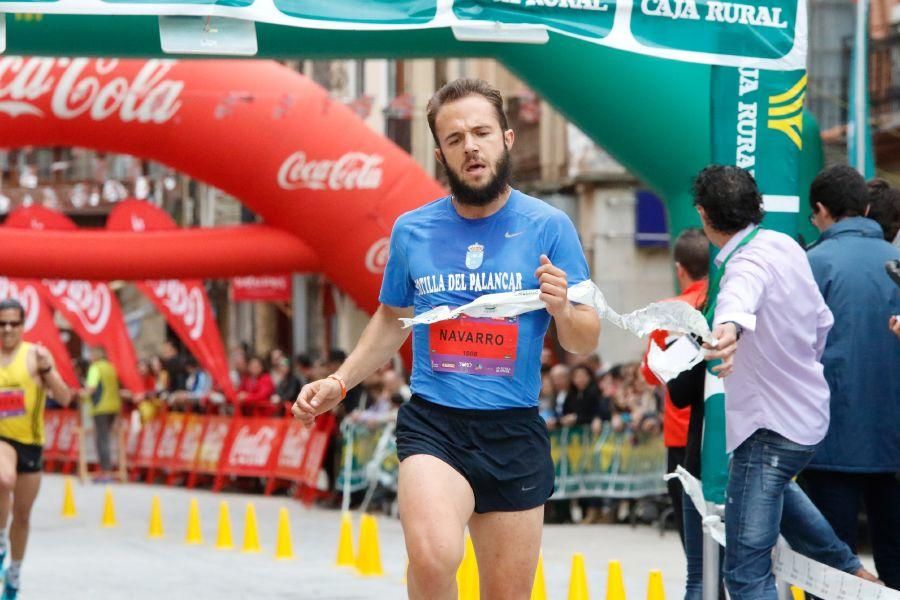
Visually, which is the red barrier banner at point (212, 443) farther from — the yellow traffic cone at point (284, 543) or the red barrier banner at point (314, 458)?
the yellow traffic cone at point (284, 543)

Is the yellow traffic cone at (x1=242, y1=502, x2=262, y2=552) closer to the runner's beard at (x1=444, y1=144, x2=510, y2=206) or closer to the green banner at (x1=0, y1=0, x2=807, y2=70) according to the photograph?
the green banner at (x1=0, y1=0, x2=807, y2=70)

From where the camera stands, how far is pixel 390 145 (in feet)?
46.5

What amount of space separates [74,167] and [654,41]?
45579mm

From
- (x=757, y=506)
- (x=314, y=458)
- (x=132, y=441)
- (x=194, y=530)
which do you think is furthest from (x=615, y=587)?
(x=132, y=441)

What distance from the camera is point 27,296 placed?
2102 centimetres

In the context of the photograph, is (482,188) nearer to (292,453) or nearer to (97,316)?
(292,453)

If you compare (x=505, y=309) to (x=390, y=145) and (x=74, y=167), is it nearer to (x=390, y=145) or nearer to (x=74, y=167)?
(x=390, y=145)

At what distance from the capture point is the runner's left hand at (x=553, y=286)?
194 inches

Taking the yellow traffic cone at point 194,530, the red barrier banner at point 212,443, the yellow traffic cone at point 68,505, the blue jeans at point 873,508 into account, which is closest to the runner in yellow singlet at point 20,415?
the yellow traffic cone at point 194,530

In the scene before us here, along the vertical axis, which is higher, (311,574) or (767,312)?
(767,312)

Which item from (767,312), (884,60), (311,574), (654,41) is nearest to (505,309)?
(767,312)

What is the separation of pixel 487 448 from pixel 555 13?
3.53 meters

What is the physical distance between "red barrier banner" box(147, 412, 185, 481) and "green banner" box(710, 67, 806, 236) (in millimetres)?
14461

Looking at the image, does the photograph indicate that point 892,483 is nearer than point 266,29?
Yes
